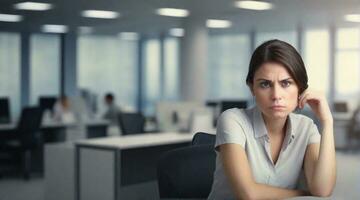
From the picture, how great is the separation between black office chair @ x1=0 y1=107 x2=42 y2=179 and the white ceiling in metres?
2.84

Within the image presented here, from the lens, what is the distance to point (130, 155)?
18.7 ft

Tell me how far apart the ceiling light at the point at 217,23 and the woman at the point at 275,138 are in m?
10.4

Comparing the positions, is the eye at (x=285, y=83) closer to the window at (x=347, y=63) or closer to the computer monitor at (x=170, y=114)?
the computer monitor at (x=170, y=114)

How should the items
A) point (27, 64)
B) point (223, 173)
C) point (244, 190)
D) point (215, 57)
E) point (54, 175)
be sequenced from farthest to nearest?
point (215, 57), point (27, 64), point (54, 175), point (223, 173), point (244, 190)

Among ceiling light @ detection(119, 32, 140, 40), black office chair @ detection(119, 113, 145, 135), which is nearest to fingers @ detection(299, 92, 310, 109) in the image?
black office chair @ detection(119, 113, 145, 135)

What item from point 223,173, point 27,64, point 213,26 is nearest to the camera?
point 223,173

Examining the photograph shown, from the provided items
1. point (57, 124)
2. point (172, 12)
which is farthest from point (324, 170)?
point (172, 12)

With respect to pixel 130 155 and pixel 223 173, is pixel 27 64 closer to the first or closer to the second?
pixel 130 155

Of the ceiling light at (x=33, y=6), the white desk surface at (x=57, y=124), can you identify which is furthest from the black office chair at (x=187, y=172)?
the ceiling light at (x=33, y=6)

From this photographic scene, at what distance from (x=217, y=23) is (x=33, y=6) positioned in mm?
4661

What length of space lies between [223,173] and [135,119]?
4794 millimetres

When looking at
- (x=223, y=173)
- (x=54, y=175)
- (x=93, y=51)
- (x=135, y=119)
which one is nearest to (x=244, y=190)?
(x=223, y=173)

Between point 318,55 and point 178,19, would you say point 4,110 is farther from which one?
point 318,55

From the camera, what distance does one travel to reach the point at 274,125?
185 cm
